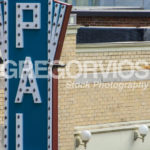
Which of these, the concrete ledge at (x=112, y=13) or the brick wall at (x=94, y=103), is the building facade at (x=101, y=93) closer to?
the brick wall at (x=94, y=103)

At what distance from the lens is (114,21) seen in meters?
14.3

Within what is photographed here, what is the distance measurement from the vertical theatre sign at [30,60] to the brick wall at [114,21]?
8.19 m

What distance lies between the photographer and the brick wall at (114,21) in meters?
14.0

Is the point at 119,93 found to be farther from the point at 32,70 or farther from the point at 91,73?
the point at 32,70

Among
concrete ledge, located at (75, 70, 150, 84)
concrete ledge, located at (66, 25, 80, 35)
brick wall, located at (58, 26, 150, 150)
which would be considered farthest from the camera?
concrete ledge, located at (75, 70, 150, 84)

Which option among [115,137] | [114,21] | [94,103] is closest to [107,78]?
[94,103]

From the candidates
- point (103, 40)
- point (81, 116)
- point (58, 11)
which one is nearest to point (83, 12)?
point (103, 40)

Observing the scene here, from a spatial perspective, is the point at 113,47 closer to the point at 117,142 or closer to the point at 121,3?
the point at 117,142

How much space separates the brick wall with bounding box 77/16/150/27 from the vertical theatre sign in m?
8.19

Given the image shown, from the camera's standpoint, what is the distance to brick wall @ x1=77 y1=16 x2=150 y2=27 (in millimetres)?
13984

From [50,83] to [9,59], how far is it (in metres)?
0.57

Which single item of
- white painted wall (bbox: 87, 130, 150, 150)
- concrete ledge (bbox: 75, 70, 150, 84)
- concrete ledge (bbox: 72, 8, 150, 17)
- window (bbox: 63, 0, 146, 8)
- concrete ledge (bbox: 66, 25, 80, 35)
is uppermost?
window (bbox: 63, 0, 146, 8)

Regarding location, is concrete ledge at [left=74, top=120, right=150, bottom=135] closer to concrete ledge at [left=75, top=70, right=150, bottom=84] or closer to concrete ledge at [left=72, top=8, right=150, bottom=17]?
concrete ledge at [left=75, top=70, right=150, bottom=84]

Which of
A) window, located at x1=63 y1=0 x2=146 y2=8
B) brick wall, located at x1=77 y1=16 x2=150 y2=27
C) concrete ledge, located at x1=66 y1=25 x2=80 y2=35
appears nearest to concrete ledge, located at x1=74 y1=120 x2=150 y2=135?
concrete ledge, located at x1=66 y1=25 x2=80 y2=35
